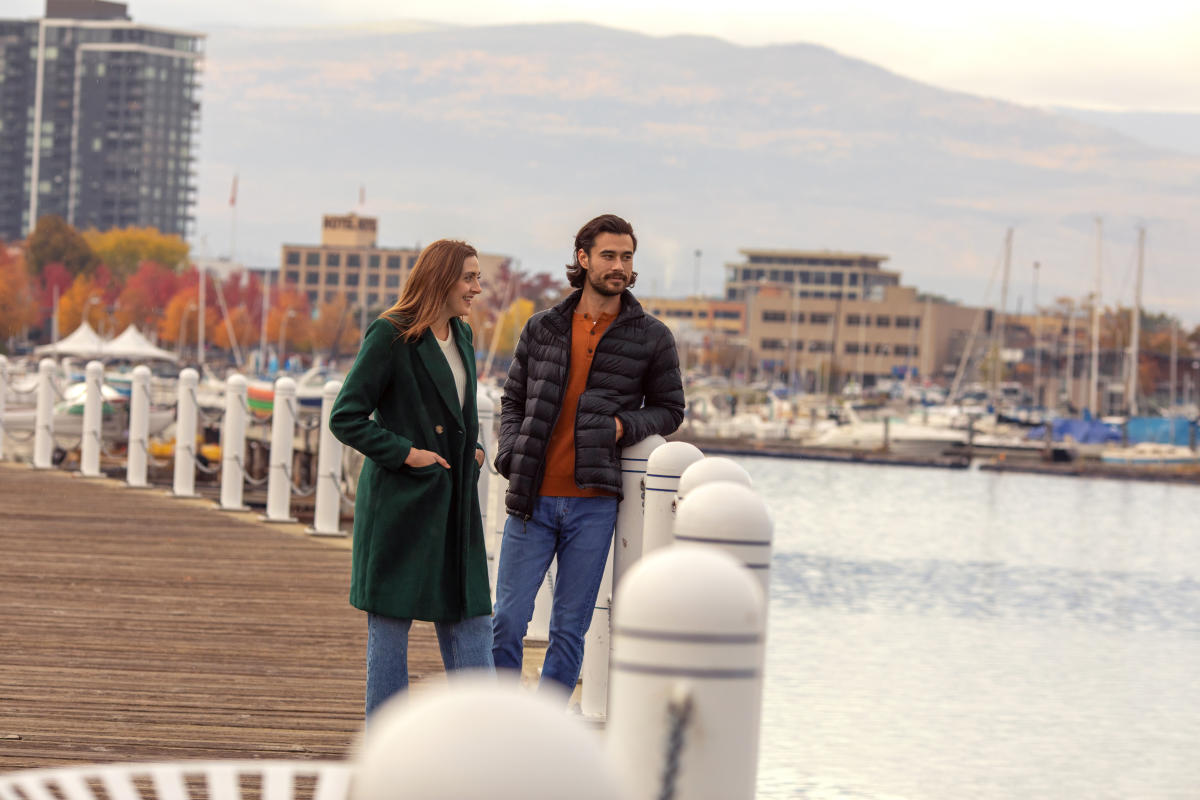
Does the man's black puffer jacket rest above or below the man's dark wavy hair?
below

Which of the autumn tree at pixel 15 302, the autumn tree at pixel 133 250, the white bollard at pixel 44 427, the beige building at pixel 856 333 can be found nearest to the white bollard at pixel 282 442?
the white bollard at pixel 44 427

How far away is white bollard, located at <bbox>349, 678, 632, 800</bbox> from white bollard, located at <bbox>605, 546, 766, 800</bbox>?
66 centimetres

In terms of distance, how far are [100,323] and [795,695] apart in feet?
404

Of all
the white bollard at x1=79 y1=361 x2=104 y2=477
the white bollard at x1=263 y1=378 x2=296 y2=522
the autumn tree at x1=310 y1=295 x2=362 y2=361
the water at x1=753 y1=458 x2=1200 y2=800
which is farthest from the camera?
the autumn tree at x1=310 y1=295 x2=362 y2=361

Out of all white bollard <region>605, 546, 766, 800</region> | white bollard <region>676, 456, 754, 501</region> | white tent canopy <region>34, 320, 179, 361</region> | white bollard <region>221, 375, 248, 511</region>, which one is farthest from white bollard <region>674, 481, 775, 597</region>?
white tent canopy <region>34, 320, 179, 361</region>

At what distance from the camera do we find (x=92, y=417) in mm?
20125

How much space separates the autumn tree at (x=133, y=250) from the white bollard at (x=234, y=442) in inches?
5840

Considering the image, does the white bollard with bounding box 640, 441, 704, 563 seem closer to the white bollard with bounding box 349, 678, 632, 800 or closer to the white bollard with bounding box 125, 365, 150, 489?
the white bollard with bounding box 349, 678, 632, 800

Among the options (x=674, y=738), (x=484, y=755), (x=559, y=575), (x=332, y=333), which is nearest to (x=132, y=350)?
(x=559, y=575)

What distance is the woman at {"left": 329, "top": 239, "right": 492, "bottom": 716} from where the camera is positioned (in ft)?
19.3

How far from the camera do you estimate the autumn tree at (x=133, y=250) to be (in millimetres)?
162250

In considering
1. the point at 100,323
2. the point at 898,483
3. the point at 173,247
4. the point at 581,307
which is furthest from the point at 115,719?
the point at 173,247

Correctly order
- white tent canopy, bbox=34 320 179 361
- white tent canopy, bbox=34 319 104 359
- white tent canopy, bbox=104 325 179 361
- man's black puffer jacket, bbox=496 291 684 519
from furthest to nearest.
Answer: white tent canopy, bbox=34 319 104 359 < white tent canopy, bbox=34 320 179 361 < white tent canopy, bbox=104 325 179 361 < man's black puffer jacket, bbox=496 291 684 519

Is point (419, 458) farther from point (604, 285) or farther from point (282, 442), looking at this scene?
point (282, 442)
